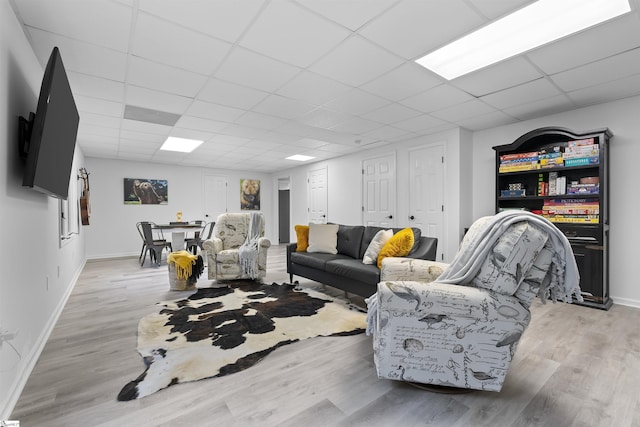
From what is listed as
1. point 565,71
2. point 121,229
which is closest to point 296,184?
point 121,229

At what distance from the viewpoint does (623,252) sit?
3590 mm

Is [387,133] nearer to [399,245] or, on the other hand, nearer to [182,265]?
[399,245]

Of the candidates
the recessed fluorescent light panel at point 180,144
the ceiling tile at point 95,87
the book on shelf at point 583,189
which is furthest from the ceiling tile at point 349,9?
the recessed fluorescent light panel at point 180,144

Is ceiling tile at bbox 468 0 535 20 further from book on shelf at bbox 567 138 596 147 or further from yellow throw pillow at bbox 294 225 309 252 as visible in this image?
yellow throw pillow at bbox 294 225 309 252

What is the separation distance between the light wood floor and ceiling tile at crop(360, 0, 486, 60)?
2.49 meters

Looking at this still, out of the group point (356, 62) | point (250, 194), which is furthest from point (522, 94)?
point (250, 194)

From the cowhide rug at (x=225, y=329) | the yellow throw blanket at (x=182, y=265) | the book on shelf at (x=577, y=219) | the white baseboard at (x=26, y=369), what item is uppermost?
the book on shelf at (x=577, y=219)

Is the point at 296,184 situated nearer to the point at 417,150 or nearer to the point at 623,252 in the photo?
the point at 417,150

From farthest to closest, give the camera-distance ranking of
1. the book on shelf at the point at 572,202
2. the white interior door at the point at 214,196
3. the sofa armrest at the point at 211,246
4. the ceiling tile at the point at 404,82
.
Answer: the white interior door at the point at 214,196 → the sofa armrest at the point at 211,246 → the book on shelf at the point at 572,202 → the ceiling tile at the point at 404,82

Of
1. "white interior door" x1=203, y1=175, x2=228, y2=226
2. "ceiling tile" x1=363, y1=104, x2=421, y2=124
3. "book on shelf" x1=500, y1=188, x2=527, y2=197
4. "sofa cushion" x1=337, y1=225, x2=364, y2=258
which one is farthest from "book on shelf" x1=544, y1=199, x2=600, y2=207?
"white interior door" x1=203, y1=175, x2=228, y2=226

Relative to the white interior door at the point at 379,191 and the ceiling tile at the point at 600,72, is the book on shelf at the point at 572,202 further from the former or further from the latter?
the white interior door at the point at 379,191

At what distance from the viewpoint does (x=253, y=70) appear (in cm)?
283

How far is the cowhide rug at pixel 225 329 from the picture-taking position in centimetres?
204

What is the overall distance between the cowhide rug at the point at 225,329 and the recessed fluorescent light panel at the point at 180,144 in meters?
2.98
